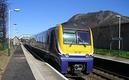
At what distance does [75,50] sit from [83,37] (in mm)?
1115

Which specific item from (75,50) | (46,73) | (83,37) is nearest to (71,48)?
(75,50)

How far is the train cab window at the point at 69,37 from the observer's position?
19141 millimetres

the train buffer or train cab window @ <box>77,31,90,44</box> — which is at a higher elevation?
train cab window @ <box>77,31,90,44</box>

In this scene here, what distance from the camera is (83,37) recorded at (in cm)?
1948

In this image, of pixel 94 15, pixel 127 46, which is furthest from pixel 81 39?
pixel 94 15

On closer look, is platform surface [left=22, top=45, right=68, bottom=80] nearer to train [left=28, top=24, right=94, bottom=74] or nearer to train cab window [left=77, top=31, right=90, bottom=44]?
train [left=28, top=24, right=94, bottom=74]

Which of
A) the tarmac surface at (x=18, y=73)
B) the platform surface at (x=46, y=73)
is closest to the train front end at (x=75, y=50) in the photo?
the platform surface at (x=46, y=73)

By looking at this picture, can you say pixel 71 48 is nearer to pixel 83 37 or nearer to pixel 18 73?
pixel 83 37

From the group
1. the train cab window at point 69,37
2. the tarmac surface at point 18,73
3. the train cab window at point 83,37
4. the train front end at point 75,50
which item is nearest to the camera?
the tarmac surface at point 18,73

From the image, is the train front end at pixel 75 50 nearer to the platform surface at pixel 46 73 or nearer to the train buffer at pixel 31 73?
the platform surface at pixel 46 73

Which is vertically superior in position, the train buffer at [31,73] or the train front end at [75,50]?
the train front end at [75,50]

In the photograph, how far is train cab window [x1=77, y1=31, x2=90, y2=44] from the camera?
19.3 m

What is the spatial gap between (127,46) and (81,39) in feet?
134

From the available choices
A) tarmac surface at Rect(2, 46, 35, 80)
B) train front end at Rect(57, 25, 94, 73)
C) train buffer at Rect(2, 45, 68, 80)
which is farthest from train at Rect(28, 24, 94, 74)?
tarmac surface at Rect(2, 46, 35, 80)
